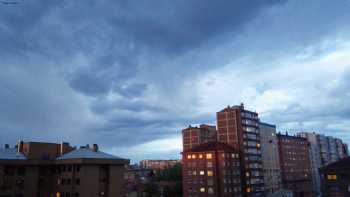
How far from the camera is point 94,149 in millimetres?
91438

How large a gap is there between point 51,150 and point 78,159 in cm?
1743

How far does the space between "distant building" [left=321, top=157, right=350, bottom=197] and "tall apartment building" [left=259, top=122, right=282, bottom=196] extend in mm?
51220

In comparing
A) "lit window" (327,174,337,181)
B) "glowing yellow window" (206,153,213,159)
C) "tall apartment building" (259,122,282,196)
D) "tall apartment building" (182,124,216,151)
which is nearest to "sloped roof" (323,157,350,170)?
"lit window" (327,174,337,181)

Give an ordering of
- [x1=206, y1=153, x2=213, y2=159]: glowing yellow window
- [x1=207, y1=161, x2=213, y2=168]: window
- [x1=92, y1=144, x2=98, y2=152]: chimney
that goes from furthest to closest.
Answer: [x1=206, y1=153, x2=213, y2=159]: glowing yellow window
[x1=207, y1=161, x2=213, y2=168]: window
[x1=92, y1=144, x2=98, y2=152]: chimney

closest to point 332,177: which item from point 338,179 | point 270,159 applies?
point 338,179

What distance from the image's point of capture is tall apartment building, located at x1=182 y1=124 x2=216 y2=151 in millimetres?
182625

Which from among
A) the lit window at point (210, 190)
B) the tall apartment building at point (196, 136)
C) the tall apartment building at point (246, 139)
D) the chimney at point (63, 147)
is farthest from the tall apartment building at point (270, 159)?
the chimney at point (63, 147)

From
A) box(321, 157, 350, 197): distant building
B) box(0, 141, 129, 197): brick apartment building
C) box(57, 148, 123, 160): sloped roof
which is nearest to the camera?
box(0, 141, 129, 197): brick apartment building

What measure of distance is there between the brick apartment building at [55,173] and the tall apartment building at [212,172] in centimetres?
4716

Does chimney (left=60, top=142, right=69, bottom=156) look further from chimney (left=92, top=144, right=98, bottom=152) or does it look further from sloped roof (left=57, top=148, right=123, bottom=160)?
chimney (left=92, top=144, right=98, bottom=152)

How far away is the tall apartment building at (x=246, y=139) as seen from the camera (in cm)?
13807

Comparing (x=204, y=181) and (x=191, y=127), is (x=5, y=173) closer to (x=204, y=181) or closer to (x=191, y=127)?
(x=204, y=181)

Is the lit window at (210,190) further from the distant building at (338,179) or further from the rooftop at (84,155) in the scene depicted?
the rooftop at (84,155)

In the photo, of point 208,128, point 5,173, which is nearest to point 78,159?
point 5,173
